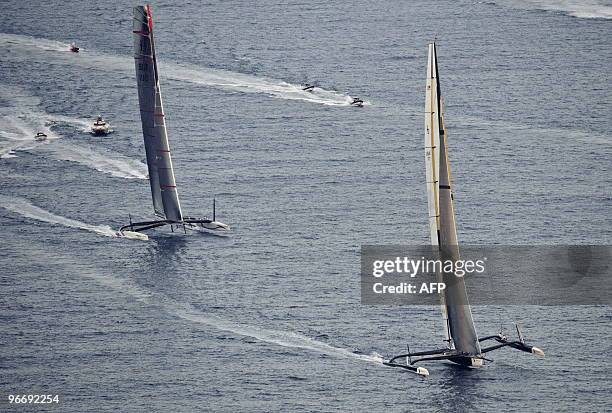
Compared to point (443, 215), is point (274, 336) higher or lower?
lower

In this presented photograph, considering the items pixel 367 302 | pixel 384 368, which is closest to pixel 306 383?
pixel 384 368

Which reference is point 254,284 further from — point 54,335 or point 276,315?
point 54,335

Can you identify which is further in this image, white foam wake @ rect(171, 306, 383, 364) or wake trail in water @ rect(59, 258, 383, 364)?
Answer: wake trail in water @ rect(59, 258, 383, 364)

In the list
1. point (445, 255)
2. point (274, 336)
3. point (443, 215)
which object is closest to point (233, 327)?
point (274, 336)

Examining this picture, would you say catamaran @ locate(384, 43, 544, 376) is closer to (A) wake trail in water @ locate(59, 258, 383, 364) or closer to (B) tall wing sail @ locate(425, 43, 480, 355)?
(B) tall wing sail @ locate(425, 43, 480, 355)

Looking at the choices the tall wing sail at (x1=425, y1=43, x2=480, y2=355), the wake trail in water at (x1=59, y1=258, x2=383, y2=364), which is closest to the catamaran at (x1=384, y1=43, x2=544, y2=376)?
the tall wing sail at (x1=425, y1=43, x2=480, y2=355)

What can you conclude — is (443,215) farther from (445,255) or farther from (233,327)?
(233,327)
